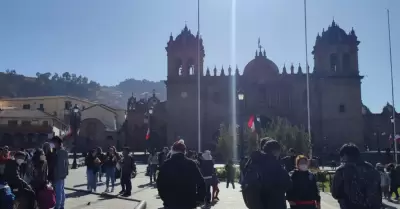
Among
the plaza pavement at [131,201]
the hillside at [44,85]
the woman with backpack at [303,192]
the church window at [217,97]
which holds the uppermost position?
the hillside at [44,85]

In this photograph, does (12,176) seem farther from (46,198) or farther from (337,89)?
(337,89)

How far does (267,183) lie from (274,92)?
42796 mm

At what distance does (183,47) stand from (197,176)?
41.9m

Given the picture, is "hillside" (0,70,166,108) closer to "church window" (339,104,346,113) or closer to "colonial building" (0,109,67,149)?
"colonial building" (0,109,67,149)

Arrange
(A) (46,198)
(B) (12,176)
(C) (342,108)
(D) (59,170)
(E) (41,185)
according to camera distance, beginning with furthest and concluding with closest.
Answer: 1. (C) (342,108)
2. (D) (59,170)
3. (E) (41,185)
4. (A) (46,198)
5. (B) (12,176)

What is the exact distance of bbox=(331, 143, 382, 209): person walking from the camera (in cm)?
550

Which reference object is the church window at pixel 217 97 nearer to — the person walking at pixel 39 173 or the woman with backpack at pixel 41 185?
the woman with backpack at pixel 41 185

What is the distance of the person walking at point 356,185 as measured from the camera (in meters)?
5.50

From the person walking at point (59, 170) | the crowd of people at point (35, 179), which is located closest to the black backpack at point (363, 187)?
the crowd of people at point (35, 179)

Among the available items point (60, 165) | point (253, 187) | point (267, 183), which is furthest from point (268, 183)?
point (60, 165)

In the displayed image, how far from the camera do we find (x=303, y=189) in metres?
6.04

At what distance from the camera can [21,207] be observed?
649 centimetres

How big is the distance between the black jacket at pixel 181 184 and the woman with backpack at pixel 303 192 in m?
1.28

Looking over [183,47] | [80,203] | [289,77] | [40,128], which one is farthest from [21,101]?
[80,203]
